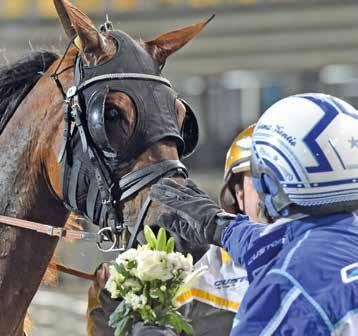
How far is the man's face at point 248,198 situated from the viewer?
453cm

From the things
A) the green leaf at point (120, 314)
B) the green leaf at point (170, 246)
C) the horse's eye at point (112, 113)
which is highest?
the horse's eye at point (112, 113)

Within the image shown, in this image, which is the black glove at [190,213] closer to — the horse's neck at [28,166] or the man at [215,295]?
the horse's neck at [28,166]

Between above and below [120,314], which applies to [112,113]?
above

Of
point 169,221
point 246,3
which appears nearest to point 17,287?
point 169,221

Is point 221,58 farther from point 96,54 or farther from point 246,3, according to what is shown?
point 96,54

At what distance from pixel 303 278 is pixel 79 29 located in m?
1.54

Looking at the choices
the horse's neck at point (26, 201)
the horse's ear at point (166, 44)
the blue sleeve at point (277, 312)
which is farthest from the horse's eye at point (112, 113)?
the blue sleeve at point (277, 312)

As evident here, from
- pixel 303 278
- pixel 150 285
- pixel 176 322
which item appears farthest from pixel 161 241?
pixel 303 278

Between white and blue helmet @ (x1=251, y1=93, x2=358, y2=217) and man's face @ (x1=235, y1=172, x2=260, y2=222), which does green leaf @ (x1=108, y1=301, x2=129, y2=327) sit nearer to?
white and blue helmet @ (x1=251, y1=93, x2=358, y2=217)

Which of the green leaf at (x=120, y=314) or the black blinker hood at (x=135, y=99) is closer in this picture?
the green leaf at (x=120, y=314)

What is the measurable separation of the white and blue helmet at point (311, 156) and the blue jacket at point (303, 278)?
55 mm

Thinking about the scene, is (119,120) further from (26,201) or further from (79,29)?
(26,201)

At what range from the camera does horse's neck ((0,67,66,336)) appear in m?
3.81

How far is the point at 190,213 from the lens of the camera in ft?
10.5
